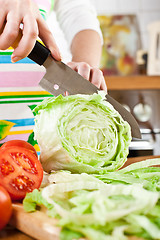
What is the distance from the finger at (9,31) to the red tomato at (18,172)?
0.28 m

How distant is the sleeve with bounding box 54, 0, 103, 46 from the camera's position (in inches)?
62.7

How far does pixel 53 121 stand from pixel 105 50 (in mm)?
2419

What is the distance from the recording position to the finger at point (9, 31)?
3.03 ft

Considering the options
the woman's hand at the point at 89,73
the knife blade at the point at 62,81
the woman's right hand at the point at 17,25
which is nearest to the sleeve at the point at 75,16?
the woman's hand at the point at 89,73

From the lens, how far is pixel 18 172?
0.88 meters

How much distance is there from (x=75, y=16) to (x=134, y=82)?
3.87 feet

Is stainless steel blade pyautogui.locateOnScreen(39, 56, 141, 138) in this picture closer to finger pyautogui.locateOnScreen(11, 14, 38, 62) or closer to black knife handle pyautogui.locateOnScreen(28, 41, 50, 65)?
black knife handle pyautogui.locateOnScreen(28, 41, 50, 65)

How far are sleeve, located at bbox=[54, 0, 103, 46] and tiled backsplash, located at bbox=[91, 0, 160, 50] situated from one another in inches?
74.4

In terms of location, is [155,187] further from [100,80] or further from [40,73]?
[40,73]

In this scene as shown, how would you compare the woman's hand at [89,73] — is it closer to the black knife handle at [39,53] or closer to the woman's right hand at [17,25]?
the black knife handle at [39,53]

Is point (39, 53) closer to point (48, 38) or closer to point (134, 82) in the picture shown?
point (48, 38)

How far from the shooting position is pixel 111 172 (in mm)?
1043

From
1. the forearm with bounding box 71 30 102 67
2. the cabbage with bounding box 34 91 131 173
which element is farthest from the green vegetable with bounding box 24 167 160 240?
the forearm with bounding box 71 30 102 67

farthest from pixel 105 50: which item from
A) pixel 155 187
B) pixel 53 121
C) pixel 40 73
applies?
pixel 155 187
